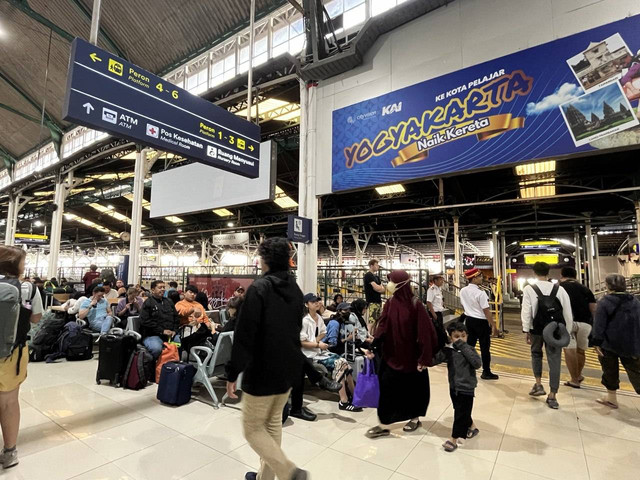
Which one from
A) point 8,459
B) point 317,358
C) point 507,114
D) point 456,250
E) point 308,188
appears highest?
point 507,114

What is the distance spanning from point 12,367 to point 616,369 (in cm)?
586

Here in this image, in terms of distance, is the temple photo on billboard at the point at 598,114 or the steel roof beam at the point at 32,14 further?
the steel roof beam at the point at 32,14

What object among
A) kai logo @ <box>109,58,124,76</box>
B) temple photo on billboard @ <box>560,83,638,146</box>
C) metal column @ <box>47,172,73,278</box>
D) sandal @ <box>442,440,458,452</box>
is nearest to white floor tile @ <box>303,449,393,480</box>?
sandal @ <box>442,440,458,452</box>

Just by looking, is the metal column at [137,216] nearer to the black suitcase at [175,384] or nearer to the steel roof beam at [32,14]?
the steel roof beam at [32,14]

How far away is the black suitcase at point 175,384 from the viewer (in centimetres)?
375

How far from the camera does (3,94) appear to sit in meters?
14.0

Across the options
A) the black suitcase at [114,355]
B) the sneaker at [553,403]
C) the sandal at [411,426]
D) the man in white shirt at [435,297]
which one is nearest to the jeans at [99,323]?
the black suitcase at [114,355]

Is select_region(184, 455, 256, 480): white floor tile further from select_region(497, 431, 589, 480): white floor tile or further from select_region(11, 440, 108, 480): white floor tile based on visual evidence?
select_region(497, 431, 589, 480): white floor tile

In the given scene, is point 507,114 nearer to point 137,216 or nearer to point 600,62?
point 600,62

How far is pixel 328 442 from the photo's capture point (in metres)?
2.96

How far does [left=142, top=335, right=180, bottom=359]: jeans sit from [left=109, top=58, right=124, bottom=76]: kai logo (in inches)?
138

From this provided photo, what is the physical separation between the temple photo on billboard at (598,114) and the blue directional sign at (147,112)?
17.8ft

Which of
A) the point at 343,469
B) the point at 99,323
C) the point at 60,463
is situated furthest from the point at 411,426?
the point at 99,323

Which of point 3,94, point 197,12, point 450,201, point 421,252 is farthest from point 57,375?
point 421,252
